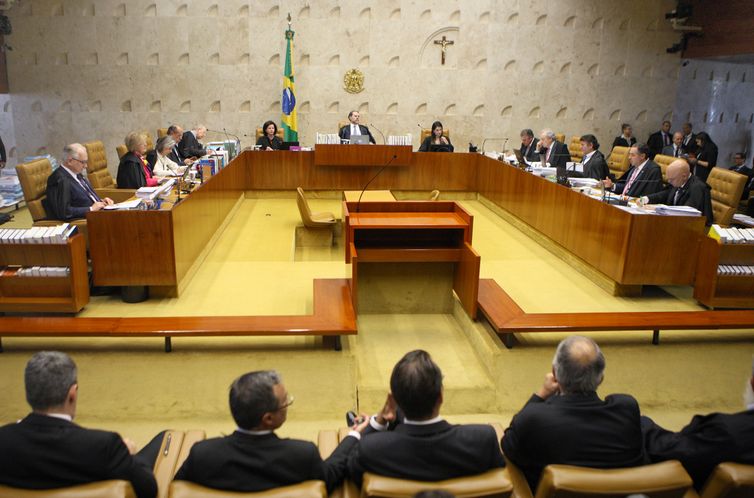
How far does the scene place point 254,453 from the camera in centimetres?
198

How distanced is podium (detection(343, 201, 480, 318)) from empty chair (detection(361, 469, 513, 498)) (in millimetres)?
2374

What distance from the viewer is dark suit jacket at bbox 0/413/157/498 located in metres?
1.96

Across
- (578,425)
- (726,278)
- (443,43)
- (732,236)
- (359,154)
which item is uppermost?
(443,43)

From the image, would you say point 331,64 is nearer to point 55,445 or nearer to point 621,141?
point 621,141

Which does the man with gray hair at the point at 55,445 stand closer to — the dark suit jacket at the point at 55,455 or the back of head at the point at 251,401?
the dark suit jacket at the point at 55,455

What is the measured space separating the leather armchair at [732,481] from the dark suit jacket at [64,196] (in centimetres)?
464

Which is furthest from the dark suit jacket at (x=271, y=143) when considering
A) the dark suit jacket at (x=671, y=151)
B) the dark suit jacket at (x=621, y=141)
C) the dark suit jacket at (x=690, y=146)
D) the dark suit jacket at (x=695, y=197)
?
the dark suit jacket at (x=690, y=146)

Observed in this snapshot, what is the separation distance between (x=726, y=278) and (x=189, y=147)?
6847 millimetres

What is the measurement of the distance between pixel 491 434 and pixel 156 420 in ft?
7.88

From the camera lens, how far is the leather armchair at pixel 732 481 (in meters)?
2.07

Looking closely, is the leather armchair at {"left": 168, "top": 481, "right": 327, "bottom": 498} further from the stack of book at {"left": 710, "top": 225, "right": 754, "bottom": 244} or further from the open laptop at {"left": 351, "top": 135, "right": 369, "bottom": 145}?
the open laptop at {"left": 351, "top": 135, "right": 369, "bottom": 145}

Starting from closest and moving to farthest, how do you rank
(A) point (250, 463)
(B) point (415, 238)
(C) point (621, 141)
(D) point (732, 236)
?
(A) point (250, 463) → (D) point (732, 236) → (B) point (415, 238) → (C) point (621, 141)

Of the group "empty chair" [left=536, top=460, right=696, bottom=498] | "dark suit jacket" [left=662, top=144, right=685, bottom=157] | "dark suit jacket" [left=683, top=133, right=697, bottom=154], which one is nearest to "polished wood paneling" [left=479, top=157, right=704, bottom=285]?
"empty chair" [left=536, top=460, right=696, bottom=498]

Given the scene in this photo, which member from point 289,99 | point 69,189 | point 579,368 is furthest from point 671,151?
point 579,368
